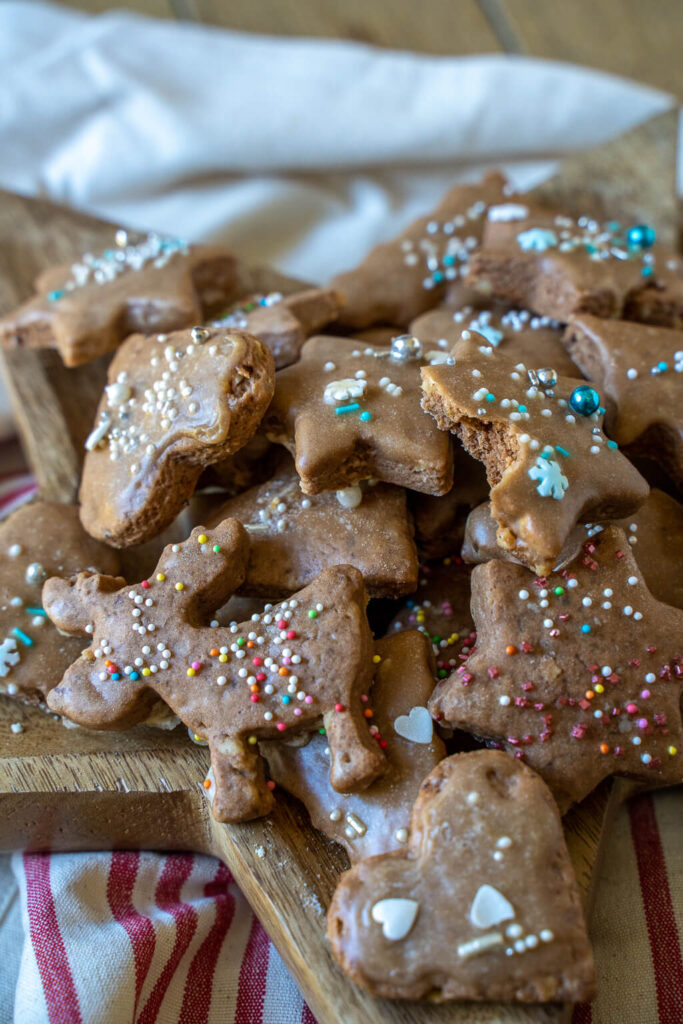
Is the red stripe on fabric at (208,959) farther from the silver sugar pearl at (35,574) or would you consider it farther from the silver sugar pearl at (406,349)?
the silver sugar pearl at (406,349)

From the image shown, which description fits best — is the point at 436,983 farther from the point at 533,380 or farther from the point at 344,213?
the point at 344,213

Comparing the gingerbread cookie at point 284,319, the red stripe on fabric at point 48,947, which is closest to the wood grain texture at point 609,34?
the gingerbread cookie at point 284,319

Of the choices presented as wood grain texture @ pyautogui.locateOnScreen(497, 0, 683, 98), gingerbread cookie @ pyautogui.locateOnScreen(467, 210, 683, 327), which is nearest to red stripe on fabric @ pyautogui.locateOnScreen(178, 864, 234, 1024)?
gingerbread cookie @ pyautogui.locateOnScreen(467, 210, 683, 327)

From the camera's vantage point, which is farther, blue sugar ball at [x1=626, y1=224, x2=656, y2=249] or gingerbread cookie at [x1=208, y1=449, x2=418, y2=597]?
blue sugar ball at [x1=626, y1=224, x2=656, y2=249]

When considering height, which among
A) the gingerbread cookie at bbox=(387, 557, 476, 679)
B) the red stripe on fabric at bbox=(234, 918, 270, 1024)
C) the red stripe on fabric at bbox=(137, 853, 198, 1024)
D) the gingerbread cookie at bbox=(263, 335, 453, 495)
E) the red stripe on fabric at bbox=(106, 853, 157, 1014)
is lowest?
the red stripe on fabric at bbox=(234, 918, 270, 1024)

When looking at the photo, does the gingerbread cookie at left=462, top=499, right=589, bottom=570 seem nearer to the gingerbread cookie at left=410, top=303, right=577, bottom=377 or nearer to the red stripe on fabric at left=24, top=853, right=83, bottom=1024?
the gingerbread cookie at left=410, top=303, right=577, bottom=377

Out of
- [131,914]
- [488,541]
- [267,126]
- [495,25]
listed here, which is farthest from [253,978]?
[495,25]
